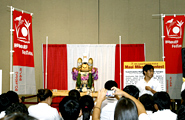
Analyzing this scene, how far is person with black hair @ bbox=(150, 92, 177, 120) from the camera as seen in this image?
1958mm

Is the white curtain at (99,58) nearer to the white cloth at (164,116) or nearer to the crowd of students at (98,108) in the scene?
the crowd of students at (98,108)

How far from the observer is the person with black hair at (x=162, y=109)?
6.42 ft

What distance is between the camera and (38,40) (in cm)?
776

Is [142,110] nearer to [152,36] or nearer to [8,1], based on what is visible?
[152,36]

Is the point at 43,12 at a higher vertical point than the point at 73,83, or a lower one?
higher

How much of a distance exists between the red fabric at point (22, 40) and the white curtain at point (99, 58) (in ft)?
5.15

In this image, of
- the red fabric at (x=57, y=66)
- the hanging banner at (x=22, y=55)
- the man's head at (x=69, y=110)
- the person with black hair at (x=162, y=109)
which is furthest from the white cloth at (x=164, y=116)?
the red fabric at (x=57, y=66)

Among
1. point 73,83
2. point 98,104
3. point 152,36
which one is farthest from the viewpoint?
point 152,36

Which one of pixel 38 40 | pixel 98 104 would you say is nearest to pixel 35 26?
pixel 38 40

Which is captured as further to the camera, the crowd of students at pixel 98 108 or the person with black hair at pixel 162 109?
the person with black hair at pixel 162 109

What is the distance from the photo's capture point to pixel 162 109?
84.2 inches

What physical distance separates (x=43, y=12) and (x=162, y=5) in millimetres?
3899

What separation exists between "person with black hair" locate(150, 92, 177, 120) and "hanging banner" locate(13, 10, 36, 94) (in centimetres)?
373

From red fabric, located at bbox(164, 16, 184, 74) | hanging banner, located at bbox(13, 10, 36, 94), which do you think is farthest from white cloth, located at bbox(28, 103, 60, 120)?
red fabric, located at bbox(164, 16, 184, 74)
